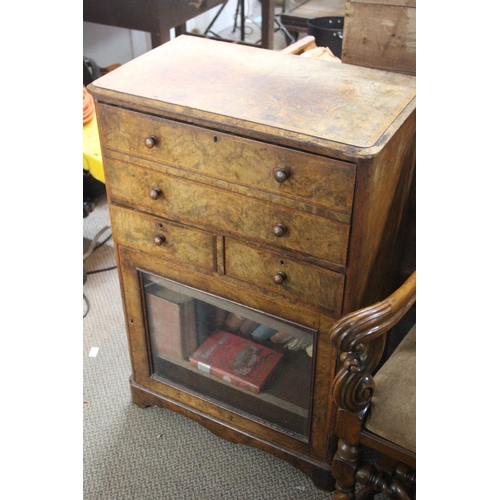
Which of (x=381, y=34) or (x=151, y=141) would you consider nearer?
(x=151, y=141)

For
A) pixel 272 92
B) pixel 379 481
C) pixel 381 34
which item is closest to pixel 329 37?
pixel 381 34

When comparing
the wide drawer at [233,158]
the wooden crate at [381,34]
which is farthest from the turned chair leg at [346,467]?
the wooden crate at [381,34]

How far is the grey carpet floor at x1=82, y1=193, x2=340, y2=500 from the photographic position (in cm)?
146

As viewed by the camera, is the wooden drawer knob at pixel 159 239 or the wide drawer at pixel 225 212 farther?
the wooden drawer knob at pixel 159 239

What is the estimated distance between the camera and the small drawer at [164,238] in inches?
49.1

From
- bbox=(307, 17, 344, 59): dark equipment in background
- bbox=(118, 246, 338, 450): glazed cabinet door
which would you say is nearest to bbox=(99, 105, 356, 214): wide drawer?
bbox=(118, 246, 338, 450): glazed cabinet door

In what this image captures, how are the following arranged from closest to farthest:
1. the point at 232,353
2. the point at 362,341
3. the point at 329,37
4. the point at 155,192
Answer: the point at 362,341 < the point at 155,192 < the point at 232,353 < the point at 329,37

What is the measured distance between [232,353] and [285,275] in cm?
37

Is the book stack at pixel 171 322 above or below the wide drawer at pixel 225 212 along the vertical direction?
below

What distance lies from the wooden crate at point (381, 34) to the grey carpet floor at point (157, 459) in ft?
3.37

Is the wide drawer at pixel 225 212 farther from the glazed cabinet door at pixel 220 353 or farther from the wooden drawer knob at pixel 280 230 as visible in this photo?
the glazed cabinet door at pixel 220 353

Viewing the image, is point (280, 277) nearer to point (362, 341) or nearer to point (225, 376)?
point (362, 341)

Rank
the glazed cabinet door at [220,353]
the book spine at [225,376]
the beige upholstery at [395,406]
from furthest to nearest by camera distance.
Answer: the book spine at [225,376] → the glazed cabinet door at [220,353] → the beige upholstery at [395,406]

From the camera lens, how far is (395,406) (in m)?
1.09
